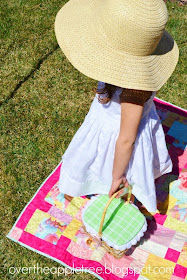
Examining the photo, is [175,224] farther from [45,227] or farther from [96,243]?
[45,227]

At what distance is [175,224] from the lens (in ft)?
7.97

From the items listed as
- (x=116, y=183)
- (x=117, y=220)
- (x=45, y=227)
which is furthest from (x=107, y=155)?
(x=45, y=227)

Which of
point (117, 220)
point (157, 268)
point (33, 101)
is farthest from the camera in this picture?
point (33, 101)

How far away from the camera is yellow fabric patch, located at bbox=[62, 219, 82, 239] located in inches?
92.8

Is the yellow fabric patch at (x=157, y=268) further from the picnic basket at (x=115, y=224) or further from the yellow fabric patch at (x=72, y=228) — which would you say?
the yellow fabric patch at (x=72, y=228)

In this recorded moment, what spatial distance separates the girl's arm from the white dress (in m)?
0.17

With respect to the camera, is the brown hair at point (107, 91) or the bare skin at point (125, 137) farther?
the brown hair at point (107, 91)

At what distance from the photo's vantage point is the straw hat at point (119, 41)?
1479 millimetres

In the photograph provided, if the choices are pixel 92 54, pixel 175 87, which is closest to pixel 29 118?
pixel 175 87

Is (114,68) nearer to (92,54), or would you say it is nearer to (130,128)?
(92,54)

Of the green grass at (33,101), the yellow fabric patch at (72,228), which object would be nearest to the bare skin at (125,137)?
the yellow fabric patch at (72,228)

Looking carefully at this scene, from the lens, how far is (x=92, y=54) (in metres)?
1.58

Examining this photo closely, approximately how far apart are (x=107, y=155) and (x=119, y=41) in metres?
0.78

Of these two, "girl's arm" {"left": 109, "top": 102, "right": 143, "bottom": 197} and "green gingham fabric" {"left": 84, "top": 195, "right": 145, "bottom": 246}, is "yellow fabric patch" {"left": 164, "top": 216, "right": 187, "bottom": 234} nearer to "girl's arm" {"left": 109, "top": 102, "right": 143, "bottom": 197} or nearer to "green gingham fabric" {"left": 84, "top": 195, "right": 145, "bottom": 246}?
"green gingham fabric" {"left": 84, "top": 195, "right": 145, "bottom": 246}
